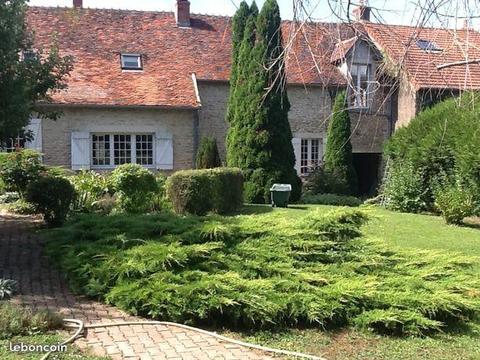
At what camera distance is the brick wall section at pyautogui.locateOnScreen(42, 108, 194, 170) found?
739 inches

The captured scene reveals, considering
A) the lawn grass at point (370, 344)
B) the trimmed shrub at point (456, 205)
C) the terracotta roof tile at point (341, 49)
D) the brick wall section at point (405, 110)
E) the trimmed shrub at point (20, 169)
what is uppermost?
the brick wall section at point (405, 110)

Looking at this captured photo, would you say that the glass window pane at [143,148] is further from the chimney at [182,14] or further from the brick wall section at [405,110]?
the brick wall section at [405,110]

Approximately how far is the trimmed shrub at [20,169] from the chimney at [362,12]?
10.9 metres

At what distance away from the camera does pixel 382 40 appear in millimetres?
3994

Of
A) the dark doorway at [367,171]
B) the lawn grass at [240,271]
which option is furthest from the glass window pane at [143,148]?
the lawn grass at [240,271]

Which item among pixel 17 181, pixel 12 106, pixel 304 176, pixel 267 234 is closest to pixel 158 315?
pixel 267 234

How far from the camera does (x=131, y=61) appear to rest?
807 inches

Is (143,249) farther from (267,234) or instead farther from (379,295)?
(379,295)

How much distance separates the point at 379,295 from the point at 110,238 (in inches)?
139

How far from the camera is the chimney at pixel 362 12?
3436 mm

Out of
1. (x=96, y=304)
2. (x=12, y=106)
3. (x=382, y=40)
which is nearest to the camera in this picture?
(x=382, y=40)

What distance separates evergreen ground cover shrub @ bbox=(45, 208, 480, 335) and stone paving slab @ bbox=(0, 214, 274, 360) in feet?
0.64

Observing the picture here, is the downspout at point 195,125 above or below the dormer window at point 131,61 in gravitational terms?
below

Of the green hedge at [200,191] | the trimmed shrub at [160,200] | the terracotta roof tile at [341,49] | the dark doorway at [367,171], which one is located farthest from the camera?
the dark doorway at [367,171]
